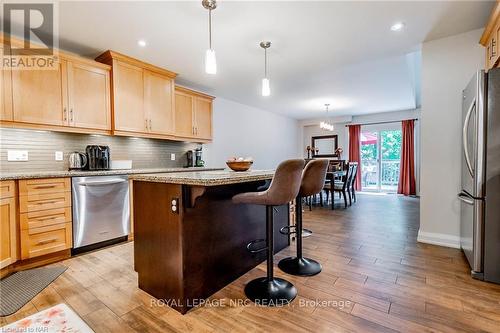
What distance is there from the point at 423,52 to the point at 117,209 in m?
4.15

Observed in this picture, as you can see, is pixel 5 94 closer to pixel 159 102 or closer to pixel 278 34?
pixel 159 102

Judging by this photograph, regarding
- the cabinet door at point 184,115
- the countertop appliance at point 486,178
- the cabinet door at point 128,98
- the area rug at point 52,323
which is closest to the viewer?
the area rug at point 52,323

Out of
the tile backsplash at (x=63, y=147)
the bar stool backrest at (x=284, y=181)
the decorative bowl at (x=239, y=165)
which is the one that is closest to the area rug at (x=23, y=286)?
the tile backsplash at (x=63, y=147)

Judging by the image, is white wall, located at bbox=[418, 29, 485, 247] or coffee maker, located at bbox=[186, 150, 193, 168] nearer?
white wall, located at bbox=[418, 29, 485, 247]

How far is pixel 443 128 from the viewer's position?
2730 millimetres

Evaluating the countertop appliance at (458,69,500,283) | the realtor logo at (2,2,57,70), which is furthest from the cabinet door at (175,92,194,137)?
the countertop appliance at (458,69,500,283)

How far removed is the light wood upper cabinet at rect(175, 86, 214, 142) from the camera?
3.98 metres

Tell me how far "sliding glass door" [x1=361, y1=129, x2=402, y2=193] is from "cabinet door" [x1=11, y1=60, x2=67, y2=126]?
756 centimetres

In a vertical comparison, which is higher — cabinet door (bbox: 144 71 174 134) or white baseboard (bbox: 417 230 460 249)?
cabinet door (bbox: 144 71 174 134)

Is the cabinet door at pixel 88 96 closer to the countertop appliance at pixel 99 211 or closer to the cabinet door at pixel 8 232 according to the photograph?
the countertop appliance at pixel 99 211

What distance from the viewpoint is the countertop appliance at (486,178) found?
1848mm

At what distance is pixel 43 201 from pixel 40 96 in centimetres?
111

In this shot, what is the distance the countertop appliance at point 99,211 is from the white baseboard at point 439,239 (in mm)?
3633

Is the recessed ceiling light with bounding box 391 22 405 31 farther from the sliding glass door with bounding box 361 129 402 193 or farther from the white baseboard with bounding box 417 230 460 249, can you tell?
the sliding glass door with bounding box 361 129 402 193
